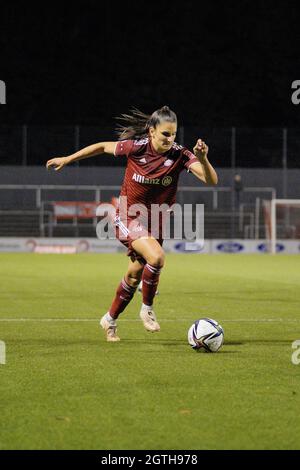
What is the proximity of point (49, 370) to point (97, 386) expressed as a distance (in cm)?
83

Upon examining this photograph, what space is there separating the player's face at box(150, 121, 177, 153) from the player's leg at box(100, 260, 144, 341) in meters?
1.22

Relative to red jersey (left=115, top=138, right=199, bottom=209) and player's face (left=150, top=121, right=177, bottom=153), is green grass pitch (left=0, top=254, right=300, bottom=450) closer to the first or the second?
red jersey (left=115, top=138, right=199, bottom=209)

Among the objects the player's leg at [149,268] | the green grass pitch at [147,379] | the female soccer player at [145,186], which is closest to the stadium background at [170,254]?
the green grass pitch at [147,379]

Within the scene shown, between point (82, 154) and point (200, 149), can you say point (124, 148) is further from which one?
point (200, 149)

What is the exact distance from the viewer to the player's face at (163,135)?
29.3 ft

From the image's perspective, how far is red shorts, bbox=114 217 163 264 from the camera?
9070mm

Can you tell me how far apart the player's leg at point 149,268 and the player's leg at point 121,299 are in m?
0.09

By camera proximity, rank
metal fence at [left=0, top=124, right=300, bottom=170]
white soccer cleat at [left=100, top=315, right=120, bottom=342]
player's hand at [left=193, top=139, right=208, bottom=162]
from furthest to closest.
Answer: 1. metal fence at [left=0, top=124, right=300, bottom=170]
2. white soccer cleat at [left=100, top=315, right=120, bottom=342]
3. player's hand at [left=193, top=139, right=208, bottom=162]

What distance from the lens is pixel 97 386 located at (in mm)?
6348

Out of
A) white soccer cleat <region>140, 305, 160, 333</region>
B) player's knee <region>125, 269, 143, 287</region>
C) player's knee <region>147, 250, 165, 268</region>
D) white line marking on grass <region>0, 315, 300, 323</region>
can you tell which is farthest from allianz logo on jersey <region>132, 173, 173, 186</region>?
white line marking on grass <region>0, 315, 300, 323</region>

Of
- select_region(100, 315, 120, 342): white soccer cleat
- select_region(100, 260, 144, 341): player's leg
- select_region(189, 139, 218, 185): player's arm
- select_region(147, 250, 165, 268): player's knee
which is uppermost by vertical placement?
select_region(189, 139, 218, 185): player's arm

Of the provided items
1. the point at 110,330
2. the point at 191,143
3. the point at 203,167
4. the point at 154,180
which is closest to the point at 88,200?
the point at 191,143

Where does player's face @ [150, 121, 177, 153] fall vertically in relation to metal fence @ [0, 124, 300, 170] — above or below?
below
